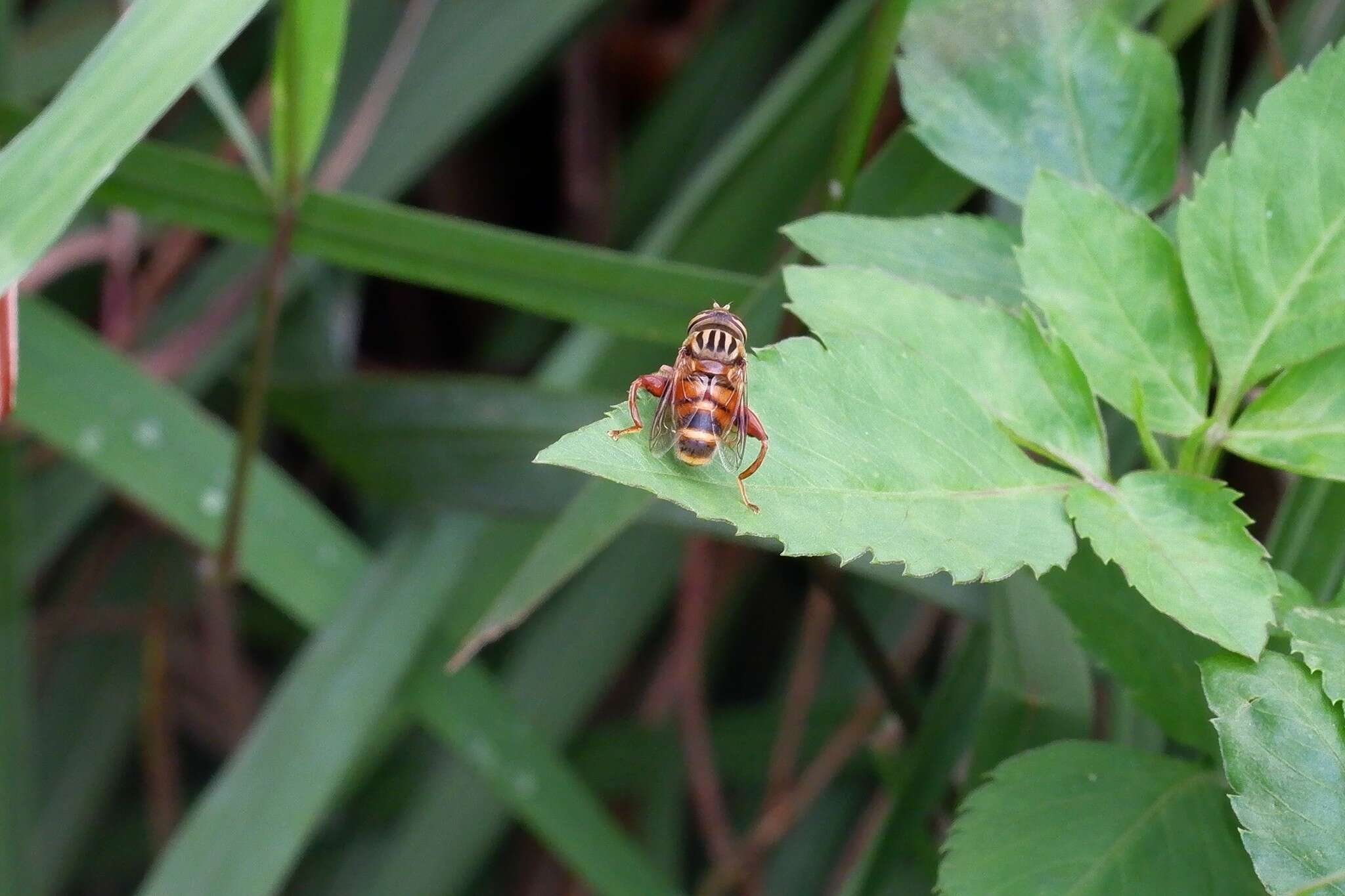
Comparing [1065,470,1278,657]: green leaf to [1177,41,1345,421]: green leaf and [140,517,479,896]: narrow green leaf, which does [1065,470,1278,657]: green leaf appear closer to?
[1177,41,1345,421]: green leaf

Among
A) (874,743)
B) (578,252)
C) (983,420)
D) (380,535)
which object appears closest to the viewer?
(983,420)

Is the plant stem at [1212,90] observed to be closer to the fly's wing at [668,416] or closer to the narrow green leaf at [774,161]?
the narrow green leaf at [774,161]

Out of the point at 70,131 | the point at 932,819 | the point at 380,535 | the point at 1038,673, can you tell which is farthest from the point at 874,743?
the point at 70,131

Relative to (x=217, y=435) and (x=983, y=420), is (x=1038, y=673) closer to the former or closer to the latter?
(x=983, y=420)

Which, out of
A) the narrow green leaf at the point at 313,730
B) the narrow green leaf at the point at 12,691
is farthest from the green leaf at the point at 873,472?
the narrow green leaf at the point at 12,691

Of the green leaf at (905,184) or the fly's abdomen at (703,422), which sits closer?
the fly's abdomen at (703,422)

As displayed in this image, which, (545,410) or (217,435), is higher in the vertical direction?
(545,410)

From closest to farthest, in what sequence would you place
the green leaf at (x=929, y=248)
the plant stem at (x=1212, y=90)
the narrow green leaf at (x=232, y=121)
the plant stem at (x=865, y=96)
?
the green leaf at (x=929, y=248) → the plant stem at (x=865, y=96) → the narrow green leaf at (x=232, y=121) → the plant stem at (x=1212, y=90)

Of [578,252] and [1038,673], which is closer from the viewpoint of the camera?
[1038,673]
